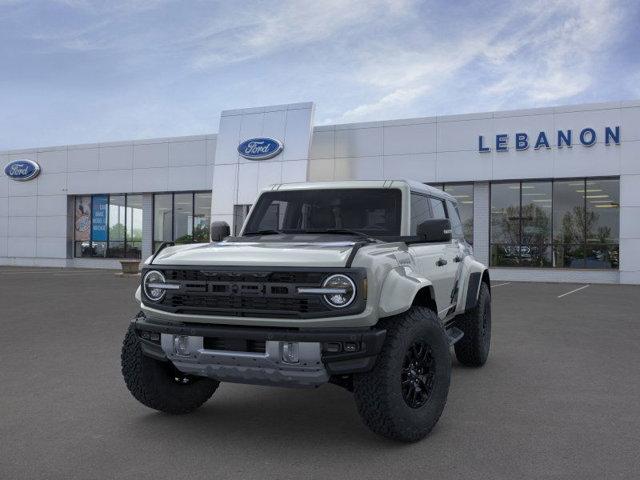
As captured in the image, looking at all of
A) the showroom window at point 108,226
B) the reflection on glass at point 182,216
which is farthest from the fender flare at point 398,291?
the showroom window at point 108,226

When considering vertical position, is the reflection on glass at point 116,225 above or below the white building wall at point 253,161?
below

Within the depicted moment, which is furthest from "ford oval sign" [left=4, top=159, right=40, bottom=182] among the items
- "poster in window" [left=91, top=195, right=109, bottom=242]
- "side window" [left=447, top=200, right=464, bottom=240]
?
"side window" [left=447, top=200, right=464, bottom=240]

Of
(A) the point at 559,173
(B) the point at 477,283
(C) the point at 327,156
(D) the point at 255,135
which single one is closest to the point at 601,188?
(A) the point at 559,173

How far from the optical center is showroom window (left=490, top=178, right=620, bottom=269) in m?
22.6

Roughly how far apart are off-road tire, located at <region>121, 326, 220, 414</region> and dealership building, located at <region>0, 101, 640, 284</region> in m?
18.6

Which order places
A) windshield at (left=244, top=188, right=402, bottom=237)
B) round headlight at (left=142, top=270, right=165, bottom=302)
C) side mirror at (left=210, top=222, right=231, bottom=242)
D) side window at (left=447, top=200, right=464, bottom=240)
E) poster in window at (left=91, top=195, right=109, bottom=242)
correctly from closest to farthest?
round headlight at (left=142, top=270, right=165, bottom=302) < windshield at (left=244, top=188, right=402, bottom=237) < side mirror at (left=210, top=222, right=231, bottom=242) < side window at (left=447, top=200, right=464, bottom=240) < poster in window at (left=91, top=195, right=109, bottom=242)

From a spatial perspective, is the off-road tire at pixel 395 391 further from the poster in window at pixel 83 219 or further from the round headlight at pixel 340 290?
the poster in window at pixel 83 219

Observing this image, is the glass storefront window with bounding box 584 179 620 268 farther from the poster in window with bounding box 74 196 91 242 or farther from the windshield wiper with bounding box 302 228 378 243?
the poster in window with bounding box 74 196 91 242

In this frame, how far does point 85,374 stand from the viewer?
6398 millimetres

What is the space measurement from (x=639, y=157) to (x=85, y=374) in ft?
68.4

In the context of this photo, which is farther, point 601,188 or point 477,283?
point 601,188

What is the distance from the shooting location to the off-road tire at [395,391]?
3938 mm

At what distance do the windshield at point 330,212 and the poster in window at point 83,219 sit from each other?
28288 mm

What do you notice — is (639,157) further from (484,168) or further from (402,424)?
(402,424)
